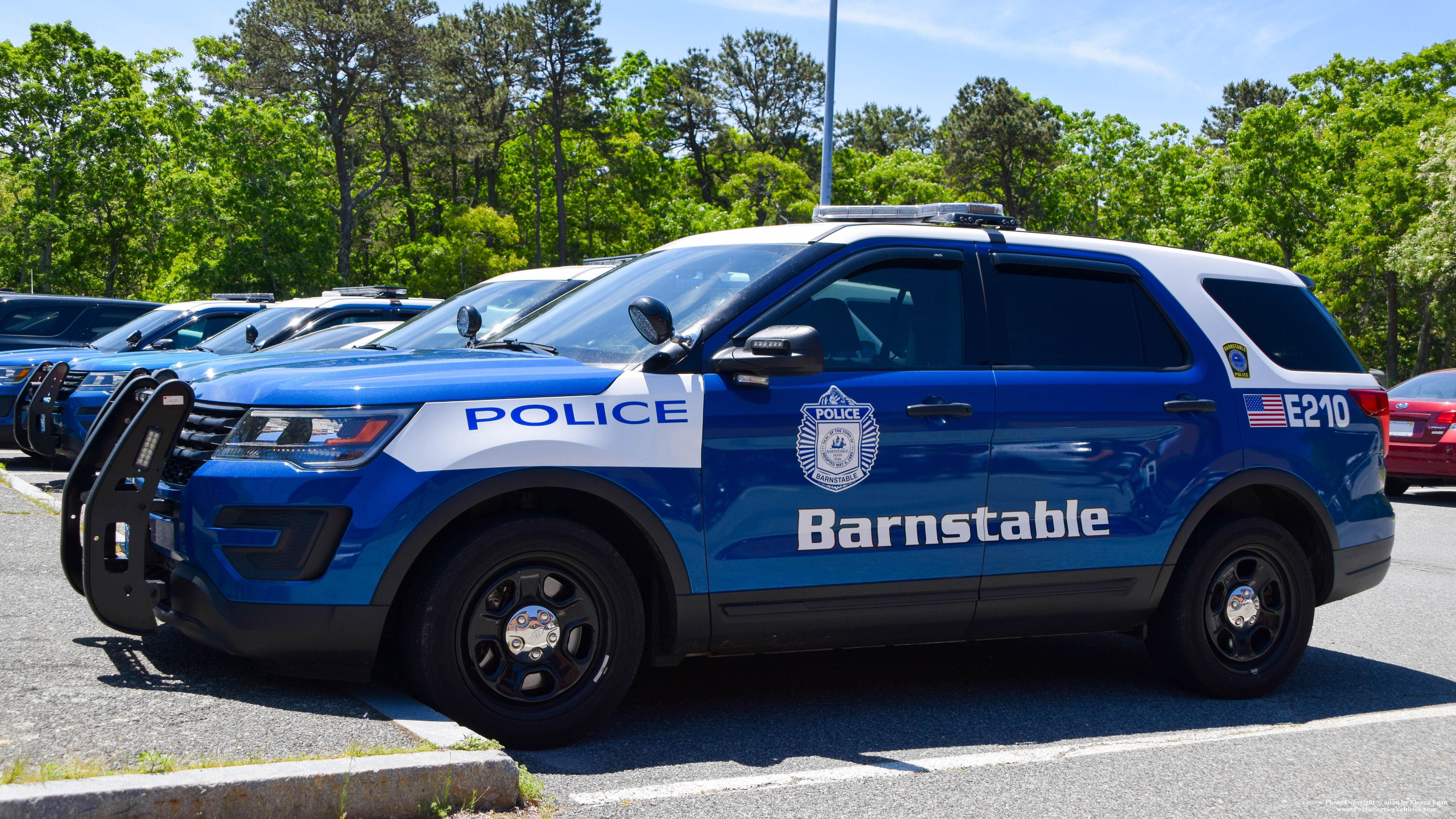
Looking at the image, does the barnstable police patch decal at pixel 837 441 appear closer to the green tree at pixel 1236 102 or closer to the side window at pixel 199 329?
the side window at pixel 199 329

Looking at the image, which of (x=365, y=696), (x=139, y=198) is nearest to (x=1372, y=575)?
(x=365, y=696)

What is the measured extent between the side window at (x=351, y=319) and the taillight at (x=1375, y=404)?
8629 millimetres

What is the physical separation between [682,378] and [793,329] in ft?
1.39

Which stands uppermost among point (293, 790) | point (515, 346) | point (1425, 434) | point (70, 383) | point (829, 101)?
point (829, 101)

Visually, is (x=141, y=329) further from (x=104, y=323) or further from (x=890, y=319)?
(x=890, y=319)

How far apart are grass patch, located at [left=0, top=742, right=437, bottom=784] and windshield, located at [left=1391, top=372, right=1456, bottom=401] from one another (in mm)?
13790

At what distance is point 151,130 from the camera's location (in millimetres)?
50188

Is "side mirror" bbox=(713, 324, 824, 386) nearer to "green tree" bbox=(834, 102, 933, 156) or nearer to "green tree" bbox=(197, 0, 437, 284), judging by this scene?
"green tree" bbox=(197, 0, 437, 284)

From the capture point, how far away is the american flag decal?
17.6ft

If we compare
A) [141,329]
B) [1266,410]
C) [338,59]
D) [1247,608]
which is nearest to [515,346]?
[1266,410]

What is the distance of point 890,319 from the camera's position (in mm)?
4766

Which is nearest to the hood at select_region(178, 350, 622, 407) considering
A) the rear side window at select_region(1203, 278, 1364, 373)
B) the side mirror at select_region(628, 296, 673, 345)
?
the side mirror at select_region(628, 296, 673, 345)

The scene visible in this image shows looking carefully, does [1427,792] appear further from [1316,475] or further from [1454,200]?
[1454,200]

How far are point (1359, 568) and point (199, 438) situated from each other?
16.4 feet
